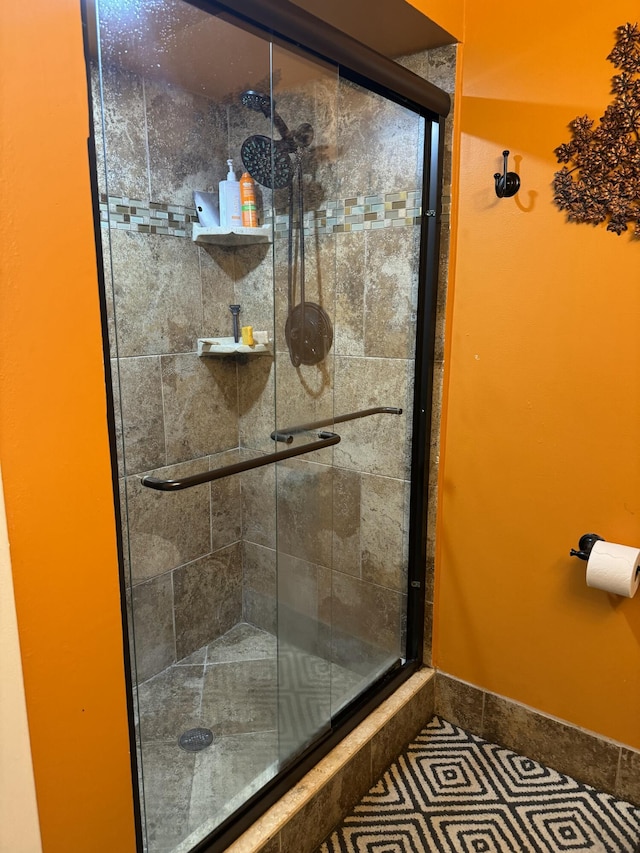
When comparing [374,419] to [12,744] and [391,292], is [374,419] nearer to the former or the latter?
[391,292]

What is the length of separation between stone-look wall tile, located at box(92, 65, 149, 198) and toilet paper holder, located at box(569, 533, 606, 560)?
1.58 m

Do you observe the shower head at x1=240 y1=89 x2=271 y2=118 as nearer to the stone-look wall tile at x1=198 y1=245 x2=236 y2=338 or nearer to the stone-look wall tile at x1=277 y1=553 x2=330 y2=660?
the stone-look wall tile at x1=198 y1=245 x2=236 y2=338

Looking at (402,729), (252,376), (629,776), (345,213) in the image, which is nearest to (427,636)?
(402,729)

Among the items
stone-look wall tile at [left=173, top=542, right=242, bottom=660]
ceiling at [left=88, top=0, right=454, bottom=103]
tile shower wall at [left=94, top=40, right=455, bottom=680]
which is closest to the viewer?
ceiling at [left=88, top=0, right=454, bottom=103]

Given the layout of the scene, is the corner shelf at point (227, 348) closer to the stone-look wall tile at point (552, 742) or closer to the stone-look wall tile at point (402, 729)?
the stone-look wall tile at point (402, 729)

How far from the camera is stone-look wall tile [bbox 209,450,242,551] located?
1.94 m

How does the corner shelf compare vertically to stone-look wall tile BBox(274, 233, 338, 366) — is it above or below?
below

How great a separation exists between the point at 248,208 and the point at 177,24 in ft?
1.49

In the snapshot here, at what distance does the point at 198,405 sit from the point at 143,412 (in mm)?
210

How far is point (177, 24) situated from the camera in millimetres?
1368

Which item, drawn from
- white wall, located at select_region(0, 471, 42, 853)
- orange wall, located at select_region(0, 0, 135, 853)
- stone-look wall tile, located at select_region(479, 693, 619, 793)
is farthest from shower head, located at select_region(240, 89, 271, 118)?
stone-look wall tile, located at select_region(479, 693, 619, 793)

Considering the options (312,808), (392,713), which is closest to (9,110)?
(312,808)

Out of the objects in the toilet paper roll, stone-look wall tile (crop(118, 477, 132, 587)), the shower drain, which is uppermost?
stone-look wall tile (crop(118, 477, 132, 587))

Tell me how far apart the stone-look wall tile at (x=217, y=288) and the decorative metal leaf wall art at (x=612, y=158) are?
3.12ft
